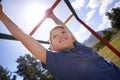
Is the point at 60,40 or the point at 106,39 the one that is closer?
the point at 60,40

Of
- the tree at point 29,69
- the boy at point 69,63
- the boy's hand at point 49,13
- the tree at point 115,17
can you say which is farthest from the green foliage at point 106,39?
the boy at point 69,63

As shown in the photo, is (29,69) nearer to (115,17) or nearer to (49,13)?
(115,17)

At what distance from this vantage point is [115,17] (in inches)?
1320

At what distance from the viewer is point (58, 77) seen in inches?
60.6

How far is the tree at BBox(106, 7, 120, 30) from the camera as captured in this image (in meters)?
32.6

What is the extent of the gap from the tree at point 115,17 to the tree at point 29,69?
1380 centimetres

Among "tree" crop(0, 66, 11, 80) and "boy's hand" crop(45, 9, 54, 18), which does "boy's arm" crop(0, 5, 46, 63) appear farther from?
"tree" crop(0, 66, 11, 80)

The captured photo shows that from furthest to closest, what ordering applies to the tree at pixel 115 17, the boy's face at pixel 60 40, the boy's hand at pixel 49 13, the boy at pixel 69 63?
the tree at pixel 115 17 → the boy's hand at pixel 49 13 → the boy's face at pixel 60 40 → the boy at pixel 69 63

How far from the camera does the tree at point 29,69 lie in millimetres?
33781

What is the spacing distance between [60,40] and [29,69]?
108 feet

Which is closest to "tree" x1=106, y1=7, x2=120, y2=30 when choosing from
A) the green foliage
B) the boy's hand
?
the green foliage

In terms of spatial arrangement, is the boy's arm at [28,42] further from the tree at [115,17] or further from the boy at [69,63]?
the tree at [115,17]

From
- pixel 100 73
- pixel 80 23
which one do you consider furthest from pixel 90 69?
pixel 80 23

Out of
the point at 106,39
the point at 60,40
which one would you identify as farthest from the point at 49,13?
the point at 106,39
